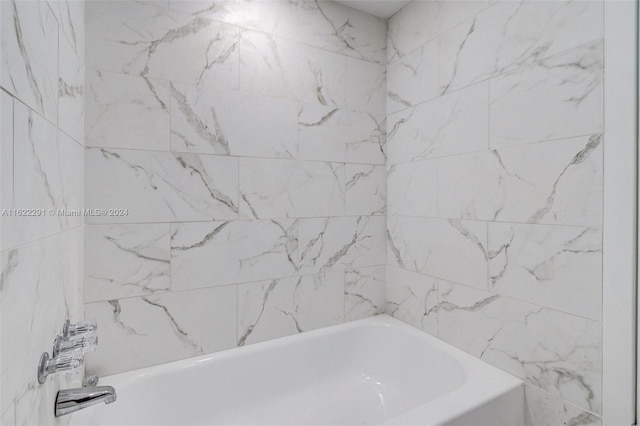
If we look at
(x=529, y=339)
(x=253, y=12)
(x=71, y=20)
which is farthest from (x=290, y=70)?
(x=529, y=339)

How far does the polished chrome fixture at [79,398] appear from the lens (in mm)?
888

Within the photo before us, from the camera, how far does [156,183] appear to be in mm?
1429

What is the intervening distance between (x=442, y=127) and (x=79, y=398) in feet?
5.88

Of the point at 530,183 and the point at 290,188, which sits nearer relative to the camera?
A: the point at 530,183

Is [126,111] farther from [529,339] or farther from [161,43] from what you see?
[529,339]

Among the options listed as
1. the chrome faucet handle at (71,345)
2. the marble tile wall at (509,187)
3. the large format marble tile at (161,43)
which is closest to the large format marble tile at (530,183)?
the marble tile wall at (509,187)

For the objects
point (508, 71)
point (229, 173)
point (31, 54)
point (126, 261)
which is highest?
point (508, 71)

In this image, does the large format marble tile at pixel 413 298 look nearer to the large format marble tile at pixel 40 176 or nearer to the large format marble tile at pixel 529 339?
the large format marble tile at pixel 529 339

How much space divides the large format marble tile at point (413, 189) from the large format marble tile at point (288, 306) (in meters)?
0.56

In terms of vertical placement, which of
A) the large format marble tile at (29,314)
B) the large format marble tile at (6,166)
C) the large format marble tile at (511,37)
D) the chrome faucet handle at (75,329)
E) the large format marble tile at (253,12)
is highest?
the large format marble tile at (253,12)

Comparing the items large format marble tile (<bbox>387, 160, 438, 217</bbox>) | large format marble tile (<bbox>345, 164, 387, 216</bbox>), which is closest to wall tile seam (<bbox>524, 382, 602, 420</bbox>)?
large format marble tile (<bbox>387, 160, 438, 217</bbox>)

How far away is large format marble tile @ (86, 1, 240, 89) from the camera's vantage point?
→ 133 centimetres

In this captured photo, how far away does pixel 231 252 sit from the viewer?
1.59 m

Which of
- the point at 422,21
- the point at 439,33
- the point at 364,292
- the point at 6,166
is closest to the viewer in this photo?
the point at 6,166
